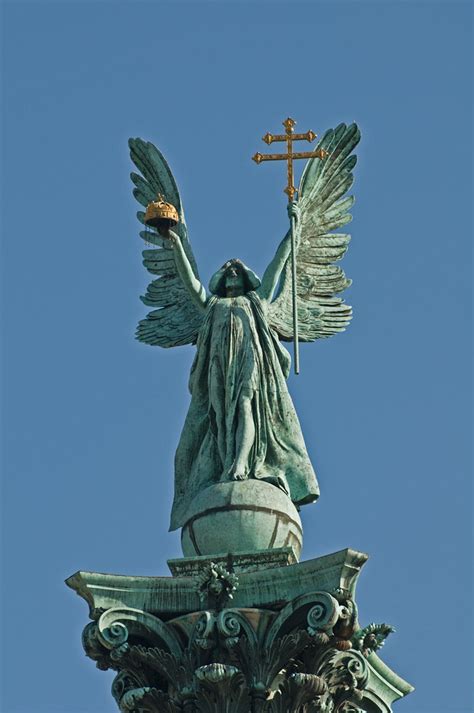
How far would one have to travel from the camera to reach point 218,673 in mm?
30172

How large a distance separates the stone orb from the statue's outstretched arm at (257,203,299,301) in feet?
11.2

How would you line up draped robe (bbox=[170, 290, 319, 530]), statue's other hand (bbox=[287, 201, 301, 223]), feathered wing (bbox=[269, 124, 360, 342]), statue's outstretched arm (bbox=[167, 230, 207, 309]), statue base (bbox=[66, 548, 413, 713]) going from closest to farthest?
statue base (bbox=[66, 548, 413, 713])
draped robe (bbox=[170, 290, 319, 530])
statue's outstretched arm (bbox=[167, 230, 207, 309])
statue's other hand (bbox=[287, 201, 301, 223])
feathered wing (bbox=[269, 124, 360, 342])

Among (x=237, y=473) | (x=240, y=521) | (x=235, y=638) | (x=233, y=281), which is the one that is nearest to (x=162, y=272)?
(x=233, y=281)

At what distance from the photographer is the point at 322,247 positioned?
36938 mm

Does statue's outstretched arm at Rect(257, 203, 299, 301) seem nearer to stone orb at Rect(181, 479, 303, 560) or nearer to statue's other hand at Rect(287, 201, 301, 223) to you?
statue's other hand at Rect(287, 201, 301, 223)

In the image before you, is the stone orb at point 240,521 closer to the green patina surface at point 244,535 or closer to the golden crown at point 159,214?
the green patina surface at point 244,535

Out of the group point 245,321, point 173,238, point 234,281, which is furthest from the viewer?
point 234,281

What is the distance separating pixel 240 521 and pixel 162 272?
5871mm

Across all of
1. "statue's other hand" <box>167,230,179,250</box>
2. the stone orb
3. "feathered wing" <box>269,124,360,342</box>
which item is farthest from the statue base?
"feathered wing" <box>269,124,360,342</box>

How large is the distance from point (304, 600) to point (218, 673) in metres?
1.35

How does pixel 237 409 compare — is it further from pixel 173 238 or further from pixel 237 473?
pixel 173 238

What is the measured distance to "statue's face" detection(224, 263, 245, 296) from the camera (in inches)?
1390

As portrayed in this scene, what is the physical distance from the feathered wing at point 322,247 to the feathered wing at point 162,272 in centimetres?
132

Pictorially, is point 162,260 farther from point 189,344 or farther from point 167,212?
point 167,212
